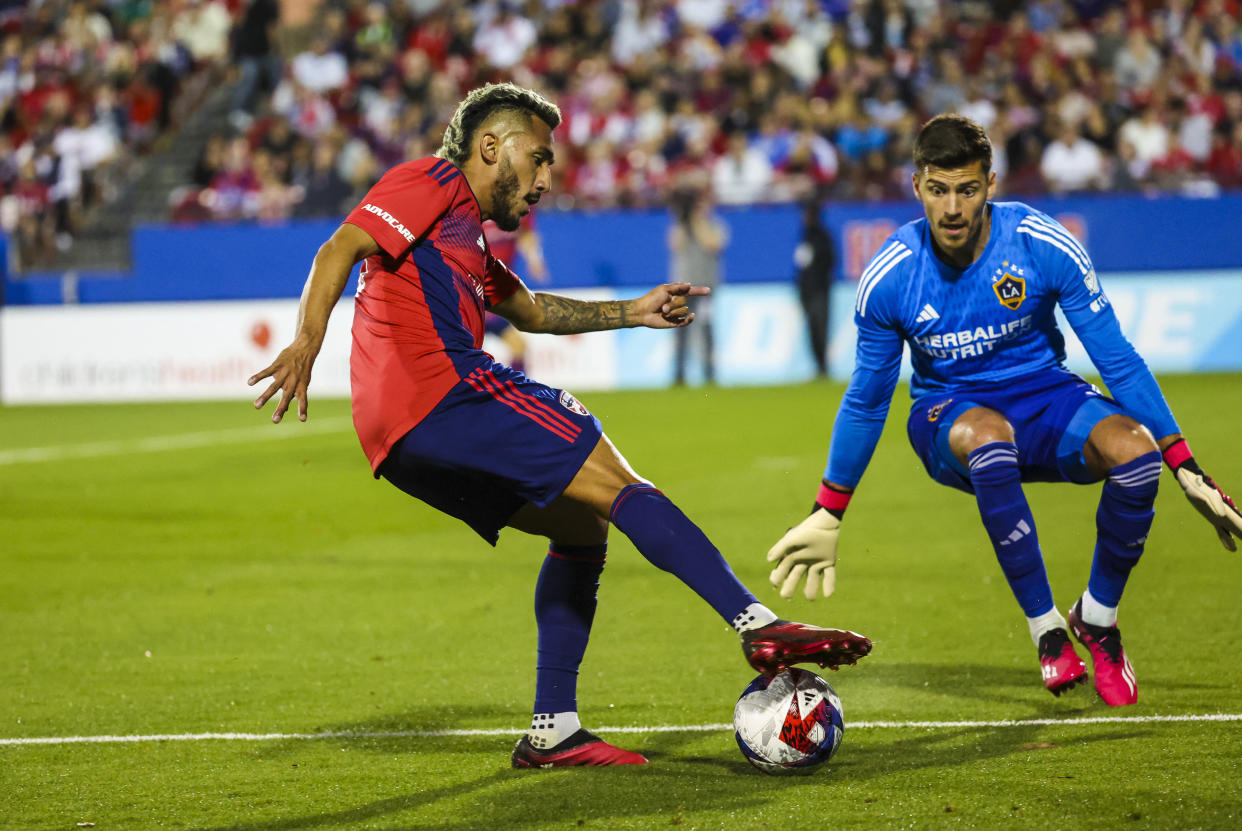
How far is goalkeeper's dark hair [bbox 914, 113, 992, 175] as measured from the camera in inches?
186

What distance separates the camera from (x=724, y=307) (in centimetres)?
1819

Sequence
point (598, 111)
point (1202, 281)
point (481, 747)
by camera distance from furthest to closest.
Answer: point (598, 111)
point (1202, 281)
point (481, 747)

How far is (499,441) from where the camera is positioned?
3945mm

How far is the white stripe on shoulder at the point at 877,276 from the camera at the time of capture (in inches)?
195

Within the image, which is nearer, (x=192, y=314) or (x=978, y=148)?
(x=978, y=148)

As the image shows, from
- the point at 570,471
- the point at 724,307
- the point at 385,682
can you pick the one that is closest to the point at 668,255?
the point at 724,307

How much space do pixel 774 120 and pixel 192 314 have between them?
7.17 meters

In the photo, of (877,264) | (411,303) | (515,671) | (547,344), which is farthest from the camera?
(547,344)

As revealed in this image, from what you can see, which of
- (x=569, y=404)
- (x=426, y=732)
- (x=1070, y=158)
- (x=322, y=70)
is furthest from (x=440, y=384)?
(x=322, y=70)

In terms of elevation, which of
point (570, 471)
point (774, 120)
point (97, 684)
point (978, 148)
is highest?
point (774, 120)

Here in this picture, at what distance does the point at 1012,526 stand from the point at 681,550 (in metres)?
1.23

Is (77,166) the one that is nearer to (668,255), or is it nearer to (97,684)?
(668,255)

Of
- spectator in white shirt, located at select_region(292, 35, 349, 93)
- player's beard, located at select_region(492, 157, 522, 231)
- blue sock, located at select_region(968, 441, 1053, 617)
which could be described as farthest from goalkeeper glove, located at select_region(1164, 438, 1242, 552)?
spectator in white shirt, located at select_region(292, 35, 349, 93)

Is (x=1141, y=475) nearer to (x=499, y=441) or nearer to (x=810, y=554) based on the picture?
(x=810, y=554)
